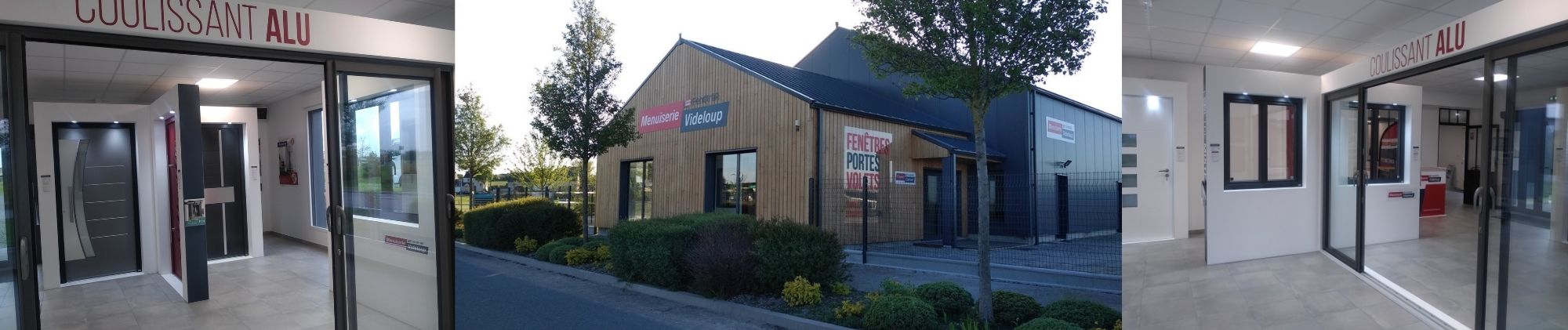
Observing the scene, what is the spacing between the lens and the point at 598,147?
11.4 ft

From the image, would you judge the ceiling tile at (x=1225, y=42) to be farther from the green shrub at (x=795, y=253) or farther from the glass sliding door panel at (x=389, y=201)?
the glass sliding door panel at (x=389, y=201)

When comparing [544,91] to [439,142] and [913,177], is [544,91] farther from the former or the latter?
[913,177]

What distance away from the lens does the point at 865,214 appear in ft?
8.08

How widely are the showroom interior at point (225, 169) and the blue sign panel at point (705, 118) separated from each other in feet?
7.01

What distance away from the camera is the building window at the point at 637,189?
322 cm

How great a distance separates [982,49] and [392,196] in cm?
380

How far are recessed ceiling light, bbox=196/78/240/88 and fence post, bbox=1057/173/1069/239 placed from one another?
9.52m

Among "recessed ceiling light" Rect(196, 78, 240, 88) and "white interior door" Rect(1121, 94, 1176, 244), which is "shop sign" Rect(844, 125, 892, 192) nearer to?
"white interior door" Rect(1121, 94, 1176, 244)

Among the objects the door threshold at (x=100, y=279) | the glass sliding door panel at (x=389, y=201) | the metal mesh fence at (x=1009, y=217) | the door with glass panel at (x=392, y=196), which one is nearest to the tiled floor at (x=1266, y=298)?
the metal mesh fence at (x=1009, y=217)

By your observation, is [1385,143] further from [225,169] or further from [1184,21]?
[225,169]

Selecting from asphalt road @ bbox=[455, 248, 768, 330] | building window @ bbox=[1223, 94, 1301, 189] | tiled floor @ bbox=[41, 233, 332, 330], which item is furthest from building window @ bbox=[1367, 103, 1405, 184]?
tiled floor @ bbox=[41, 233, 332, 330]

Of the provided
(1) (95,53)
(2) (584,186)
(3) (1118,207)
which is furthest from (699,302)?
(1) (95,53)

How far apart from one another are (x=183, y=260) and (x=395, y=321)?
146 inches

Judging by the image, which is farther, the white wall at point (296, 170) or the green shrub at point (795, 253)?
the white wall at point (296, 170)
